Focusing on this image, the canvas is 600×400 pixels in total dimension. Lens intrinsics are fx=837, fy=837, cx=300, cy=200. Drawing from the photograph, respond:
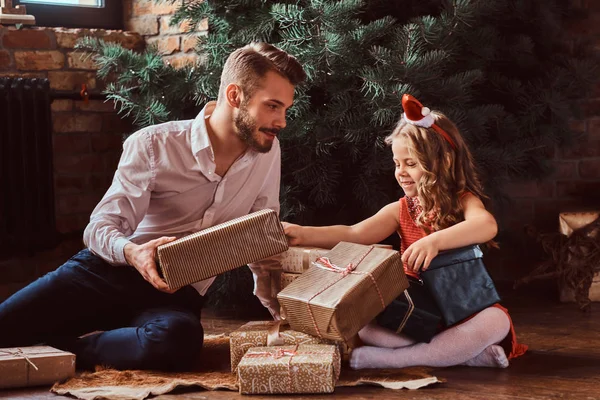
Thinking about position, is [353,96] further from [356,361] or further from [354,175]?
[356,361]

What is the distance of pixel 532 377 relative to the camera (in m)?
2.16

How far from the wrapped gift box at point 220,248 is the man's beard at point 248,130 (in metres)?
0.32

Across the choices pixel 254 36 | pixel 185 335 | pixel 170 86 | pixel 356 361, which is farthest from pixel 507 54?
pixel 185 335

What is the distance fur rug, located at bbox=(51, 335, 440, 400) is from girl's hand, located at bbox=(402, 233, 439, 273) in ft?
0.92

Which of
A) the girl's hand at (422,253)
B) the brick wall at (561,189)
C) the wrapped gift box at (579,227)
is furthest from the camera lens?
the brick wall at (561,189)

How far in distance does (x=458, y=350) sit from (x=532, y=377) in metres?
0.21

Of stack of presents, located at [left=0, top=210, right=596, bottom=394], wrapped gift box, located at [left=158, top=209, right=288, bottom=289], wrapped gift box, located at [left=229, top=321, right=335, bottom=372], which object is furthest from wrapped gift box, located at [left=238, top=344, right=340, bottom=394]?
wrapped gift box, located at [left=158, top=209, right=288, bottom=289]

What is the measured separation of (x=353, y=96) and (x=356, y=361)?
1.00m

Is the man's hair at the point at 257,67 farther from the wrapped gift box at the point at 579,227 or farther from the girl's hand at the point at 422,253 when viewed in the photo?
the wrapped gift box at the point at 579,227

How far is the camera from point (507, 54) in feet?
11.1

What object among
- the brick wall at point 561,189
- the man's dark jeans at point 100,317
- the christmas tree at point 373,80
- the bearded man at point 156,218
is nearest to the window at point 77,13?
the christmas tree at point 373,80

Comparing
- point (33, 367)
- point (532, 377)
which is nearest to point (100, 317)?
point (33, 367)

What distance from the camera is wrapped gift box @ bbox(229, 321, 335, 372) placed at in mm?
2191

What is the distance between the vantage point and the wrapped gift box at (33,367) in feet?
6.91
